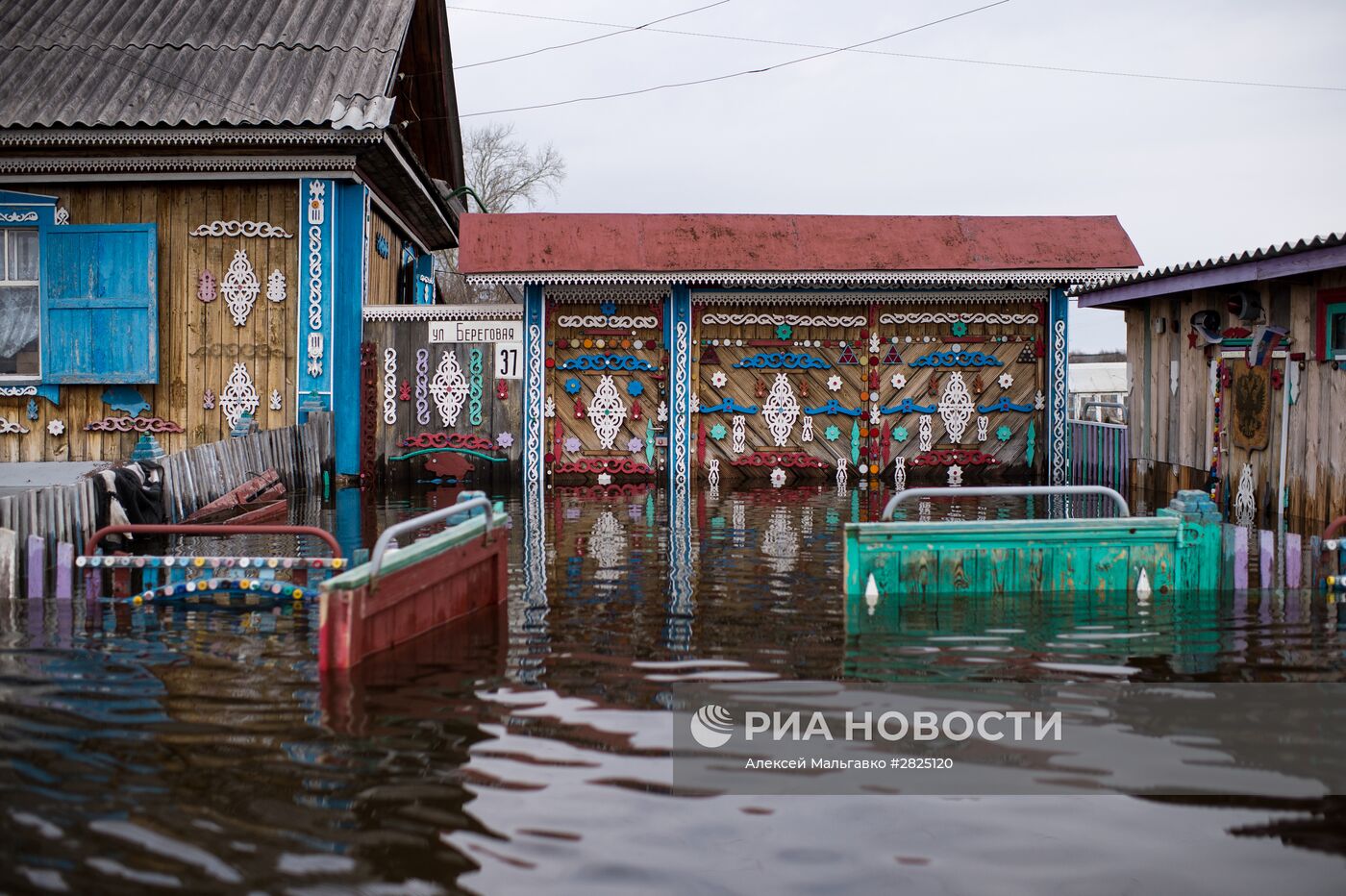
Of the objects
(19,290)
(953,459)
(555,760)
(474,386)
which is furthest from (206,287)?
Answer: (555,760)

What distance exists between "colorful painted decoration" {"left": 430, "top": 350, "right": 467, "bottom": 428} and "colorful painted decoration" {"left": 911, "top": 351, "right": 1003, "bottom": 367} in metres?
6.01

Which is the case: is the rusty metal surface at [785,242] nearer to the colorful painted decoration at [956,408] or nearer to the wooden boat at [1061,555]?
the colorful painted decoration at [956,408]

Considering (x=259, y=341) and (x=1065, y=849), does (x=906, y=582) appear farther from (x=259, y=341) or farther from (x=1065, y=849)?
(x=259, y=341)

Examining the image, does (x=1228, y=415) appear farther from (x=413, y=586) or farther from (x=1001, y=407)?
(x=413, y=586)

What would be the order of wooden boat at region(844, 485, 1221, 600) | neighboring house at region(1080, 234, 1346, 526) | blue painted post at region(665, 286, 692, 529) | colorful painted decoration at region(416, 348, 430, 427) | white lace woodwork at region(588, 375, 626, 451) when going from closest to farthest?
wooden boat at region(844, 485, 1221, 600) → neighboring house at region(1080, 234, 1346, 526) → colorful painted decoration at region(416, 348, 430, 427) → blue painted post at region(665, 286, 692, 529) → white lace woodwork at region(588, 375, 626, 451)

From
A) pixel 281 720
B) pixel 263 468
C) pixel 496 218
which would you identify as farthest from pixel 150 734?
pixel 496 218

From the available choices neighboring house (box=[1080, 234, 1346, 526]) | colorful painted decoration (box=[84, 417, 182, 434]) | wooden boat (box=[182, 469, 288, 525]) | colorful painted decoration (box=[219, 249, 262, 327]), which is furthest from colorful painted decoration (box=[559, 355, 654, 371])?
neighboring house (box=[1080, 234, 1346, 526])

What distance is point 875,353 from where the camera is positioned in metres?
17.5

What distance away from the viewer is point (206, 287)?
16.5 m

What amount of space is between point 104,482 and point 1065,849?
23.9 ft

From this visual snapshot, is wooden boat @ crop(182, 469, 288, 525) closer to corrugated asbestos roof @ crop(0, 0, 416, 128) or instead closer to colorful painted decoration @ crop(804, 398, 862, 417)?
Answer: corrugated asbestos roof @ crop(0, 0, 416, 128)

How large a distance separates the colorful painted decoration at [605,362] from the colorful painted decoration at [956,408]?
405 centimetres

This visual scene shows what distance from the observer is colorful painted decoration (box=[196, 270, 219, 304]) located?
16.5 meters

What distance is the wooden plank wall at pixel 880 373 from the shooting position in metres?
17.5
